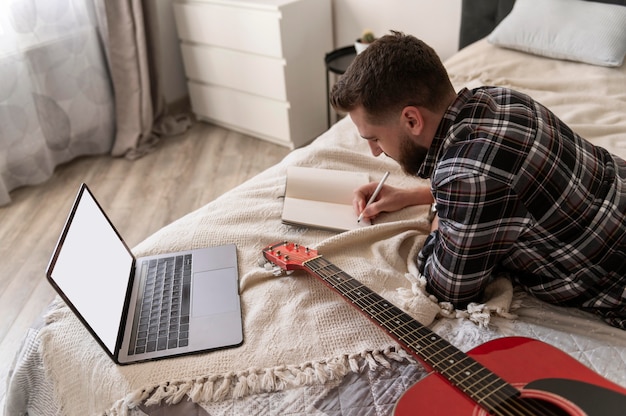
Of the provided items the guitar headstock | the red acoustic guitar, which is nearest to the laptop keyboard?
Result: the guitar headstock

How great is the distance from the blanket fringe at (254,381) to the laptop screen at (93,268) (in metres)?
0.12

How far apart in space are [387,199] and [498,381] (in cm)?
60

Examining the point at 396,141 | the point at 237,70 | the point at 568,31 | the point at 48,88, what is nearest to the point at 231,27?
the point at 237,70

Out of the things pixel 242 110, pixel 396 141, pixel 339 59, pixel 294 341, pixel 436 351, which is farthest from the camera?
pixel 242 110

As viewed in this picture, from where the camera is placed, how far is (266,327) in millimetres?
1002

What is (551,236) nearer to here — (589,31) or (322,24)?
(589,31)

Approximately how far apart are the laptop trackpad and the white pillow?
60.4 inches

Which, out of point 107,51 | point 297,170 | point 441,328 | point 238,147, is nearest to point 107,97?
point 107,51

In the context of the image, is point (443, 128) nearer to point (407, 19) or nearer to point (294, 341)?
point (294, 341)

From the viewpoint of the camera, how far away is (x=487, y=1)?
228cm

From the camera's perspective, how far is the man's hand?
50.3 inches

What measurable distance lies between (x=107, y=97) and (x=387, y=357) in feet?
8.04

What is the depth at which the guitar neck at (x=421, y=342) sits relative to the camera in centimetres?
74

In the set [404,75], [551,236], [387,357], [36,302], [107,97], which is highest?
[404,75]
